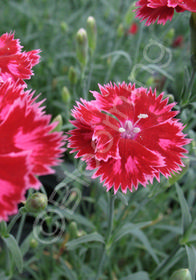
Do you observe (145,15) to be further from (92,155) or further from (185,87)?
(92,155)

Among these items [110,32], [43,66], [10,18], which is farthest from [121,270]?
[10,18]

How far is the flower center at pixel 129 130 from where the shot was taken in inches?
23.2

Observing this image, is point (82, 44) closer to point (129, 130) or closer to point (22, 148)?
point (129, 130)

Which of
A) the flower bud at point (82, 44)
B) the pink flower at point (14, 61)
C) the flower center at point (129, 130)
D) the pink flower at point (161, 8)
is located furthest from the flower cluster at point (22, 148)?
the flower bud at point (82, 44)

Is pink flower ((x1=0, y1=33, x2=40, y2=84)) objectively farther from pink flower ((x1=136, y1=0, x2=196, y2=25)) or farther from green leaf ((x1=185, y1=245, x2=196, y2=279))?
green leaf ((x1=185, y1=245, x2=196, y2=279))

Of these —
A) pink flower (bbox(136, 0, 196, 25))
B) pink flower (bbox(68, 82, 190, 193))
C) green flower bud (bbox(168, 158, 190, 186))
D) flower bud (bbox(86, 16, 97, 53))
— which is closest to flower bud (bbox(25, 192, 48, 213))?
pink flower (bbox(68, 82, 190, 193))

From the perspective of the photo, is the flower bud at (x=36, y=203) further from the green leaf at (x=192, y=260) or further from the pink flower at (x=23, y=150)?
the green leaf at (x=192, y=260)

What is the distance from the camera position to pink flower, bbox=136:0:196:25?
1.87ft

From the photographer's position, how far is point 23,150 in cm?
38

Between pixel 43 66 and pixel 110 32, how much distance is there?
0.43 metres

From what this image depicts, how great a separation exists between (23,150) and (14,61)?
0.88ft

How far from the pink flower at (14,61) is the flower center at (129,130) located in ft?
0.66

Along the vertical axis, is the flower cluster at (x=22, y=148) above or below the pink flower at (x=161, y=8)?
below

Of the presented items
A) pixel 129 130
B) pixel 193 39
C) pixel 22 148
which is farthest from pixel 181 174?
pixel 22 148
